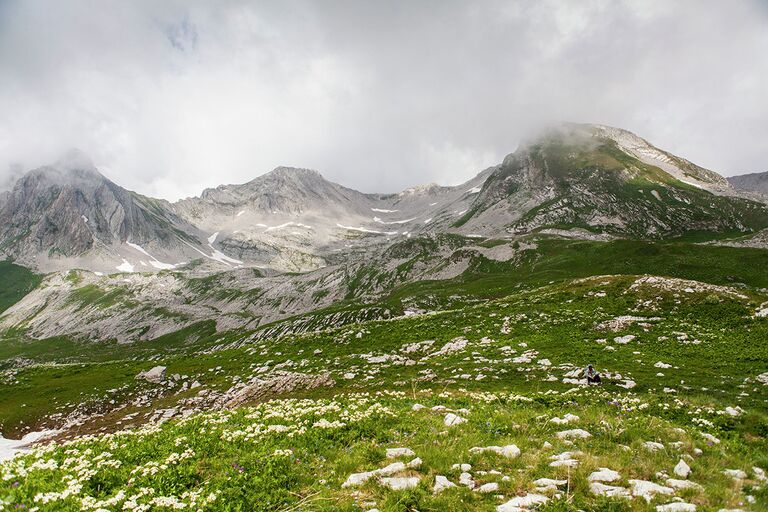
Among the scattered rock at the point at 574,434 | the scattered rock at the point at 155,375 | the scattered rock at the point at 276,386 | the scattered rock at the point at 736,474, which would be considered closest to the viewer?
the scattered rock at the point at 736,474

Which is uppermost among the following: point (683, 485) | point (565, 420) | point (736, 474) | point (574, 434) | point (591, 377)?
point (683, 485)

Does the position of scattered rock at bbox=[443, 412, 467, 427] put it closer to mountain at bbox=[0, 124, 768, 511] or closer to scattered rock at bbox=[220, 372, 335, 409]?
mountain at bbox=[0, 124, 768, 511]

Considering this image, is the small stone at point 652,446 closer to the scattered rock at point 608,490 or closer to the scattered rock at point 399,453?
the scattered rock at point 608,490

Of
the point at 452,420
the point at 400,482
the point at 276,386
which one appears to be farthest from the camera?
the point at 276,386

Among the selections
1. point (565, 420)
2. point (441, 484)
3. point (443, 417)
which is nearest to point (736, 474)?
point (565, 420)

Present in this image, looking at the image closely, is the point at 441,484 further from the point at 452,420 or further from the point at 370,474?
the point at 452,420

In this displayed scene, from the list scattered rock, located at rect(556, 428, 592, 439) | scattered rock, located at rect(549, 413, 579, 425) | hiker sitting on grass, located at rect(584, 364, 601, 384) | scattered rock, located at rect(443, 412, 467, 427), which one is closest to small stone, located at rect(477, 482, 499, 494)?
scattered rock, located at rect(556, 428, 592, 439)

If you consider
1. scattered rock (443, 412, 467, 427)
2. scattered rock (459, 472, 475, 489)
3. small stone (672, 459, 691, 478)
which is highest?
scattered rock (459, 472, 475, 489)

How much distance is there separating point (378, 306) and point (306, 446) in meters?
114

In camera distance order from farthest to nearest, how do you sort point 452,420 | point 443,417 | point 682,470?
point 443,417 < point 452,420 < point 682,470

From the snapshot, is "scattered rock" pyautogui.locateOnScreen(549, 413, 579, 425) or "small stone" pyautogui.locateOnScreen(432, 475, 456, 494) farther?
"scattered rock" pyautogui.locateOnScreen(549, 413, 579, 425)

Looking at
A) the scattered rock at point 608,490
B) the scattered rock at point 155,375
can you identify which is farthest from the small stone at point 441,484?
the scattered rock at point 155,375

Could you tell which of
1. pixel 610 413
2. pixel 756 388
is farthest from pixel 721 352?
pixel 610 413

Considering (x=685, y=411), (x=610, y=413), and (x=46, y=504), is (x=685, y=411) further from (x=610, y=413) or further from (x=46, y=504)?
(x=46, y=504)
